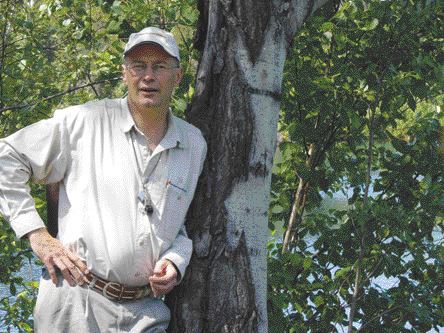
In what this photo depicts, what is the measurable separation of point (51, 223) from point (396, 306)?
6.96 ft

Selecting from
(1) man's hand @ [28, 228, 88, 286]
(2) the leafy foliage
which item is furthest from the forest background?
(1) man's hand @ [28, 228, 88, 286]

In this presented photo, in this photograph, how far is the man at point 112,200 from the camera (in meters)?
3.54

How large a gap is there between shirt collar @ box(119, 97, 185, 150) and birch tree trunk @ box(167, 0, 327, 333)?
219 mm

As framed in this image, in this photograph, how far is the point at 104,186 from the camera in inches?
142

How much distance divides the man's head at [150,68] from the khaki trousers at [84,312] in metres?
0.65

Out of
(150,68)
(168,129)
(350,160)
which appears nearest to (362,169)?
(350,160)

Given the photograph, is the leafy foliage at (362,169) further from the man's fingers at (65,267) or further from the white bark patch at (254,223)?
the man's fingers at (65,267)

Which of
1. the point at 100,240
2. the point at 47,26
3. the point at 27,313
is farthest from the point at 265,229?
the point at 47,26

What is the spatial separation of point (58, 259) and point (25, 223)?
0.59 ft

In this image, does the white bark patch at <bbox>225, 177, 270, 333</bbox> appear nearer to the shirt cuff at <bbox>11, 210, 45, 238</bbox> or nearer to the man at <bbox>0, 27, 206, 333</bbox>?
the man at <bbox>0, 27, 206, 333</bbox>

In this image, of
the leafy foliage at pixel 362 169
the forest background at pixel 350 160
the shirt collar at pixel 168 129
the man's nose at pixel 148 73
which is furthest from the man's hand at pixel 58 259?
the leafy foliage at pixel 362 169

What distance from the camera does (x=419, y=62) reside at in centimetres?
496

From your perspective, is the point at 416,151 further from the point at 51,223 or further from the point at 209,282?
the point at 51,223

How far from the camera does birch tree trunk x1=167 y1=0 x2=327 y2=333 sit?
392 cm
